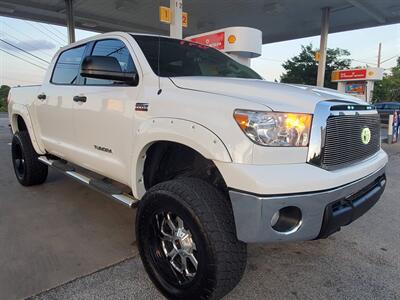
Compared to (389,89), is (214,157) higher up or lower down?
lower down

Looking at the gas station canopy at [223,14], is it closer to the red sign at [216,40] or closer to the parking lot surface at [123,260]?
the red sign at [216,40]

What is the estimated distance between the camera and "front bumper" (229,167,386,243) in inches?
76.0

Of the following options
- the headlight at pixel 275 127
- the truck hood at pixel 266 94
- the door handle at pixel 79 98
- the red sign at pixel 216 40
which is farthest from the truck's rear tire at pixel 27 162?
the red sign at pixel 216 40

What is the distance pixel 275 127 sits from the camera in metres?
2.06

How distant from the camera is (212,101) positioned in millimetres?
2211

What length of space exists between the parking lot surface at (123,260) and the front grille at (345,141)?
3.20ft

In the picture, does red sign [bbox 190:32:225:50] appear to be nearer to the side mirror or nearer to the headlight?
the side mirror

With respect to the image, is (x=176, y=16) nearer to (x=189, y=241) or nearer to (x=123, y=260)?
(x=123, y=260)

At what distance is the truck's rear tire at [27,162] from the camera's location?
4863 millimetres

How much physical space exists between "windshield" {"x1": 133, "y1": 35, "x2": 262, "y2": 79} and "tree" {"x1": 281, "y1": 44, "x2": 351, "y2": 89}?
28509 millimetres

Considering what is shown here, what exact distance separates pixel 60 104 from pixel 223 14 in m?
17.0

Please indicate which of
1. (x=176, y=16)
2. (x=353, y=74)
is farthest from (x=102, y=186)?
(x=353, y=74)

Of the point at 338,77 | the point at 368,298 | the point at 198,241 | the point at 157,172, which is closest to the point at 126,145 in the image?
the point at 157,172

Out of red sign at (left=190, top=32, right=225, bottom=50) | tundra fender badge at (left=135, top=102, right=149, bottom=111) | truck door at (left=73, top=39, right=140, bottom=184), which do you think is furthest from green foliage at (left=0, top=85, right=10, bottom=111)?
tundra fender badge at (left=135, top=102, right=149, bottom=111)
